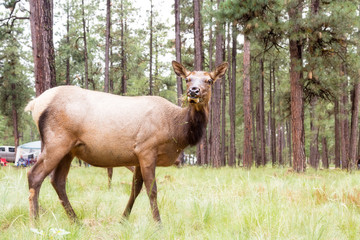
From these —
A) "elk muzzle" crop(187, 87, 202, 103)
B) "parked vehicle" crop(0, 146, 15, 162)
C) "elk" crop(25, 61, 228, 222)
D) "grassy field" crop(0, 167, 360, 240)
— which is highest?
"elk muzzle" crop(187, 87, 202, 103)

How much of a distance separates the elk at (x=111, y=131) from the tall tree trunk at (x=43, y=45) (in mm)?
3413

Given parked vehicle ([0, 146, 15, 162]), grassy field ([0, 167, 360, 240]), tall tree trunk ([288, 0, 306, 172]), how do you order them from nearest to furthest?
grassy field ([0, 167, 360, 240]) < tall tree trunk ([288, 0, 306, 172]) < parked vehicle ([0, 146, 15, 162])

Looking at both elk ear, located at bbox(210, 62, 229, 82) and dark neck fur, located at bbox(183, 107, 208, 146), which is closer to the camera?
dark neck fur, located at bbox(183, 107, 208, 146)

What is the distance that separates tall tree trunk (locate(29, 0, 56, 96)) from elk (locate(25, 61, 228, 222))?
11.2 ft

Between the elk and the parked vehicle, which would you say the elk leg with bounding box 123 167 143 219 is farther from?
the parked vehicle

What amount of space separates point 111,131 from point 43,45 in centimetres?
439

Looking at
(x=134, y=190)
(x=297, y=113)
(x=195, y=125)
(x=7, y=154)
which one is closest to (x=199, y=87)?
(x=195, y=125)

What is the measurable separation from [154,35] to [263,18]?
57.2 ft

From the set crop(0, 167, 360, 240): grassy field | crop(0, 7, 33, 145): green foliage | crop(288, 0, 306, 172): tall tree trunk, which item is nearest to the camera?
crop(0, 167, 360, 240): grassy field

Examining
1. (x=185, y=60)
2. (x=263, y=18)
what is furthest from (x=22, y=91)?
(x=263, y=18)

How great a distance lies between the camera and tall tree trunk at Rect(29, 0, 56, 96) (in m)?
6.92

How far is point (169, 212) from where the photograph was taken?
4113 millimetres

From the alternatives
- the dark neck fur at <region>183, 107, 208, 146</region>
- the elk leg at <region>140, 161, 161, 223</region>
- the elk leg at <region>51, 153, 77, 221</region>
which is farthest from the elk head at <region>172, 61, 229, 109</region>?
the elk leg at <region>51, 153, 77, 221</region>

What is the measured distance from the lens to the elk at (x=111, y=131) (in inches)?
147
